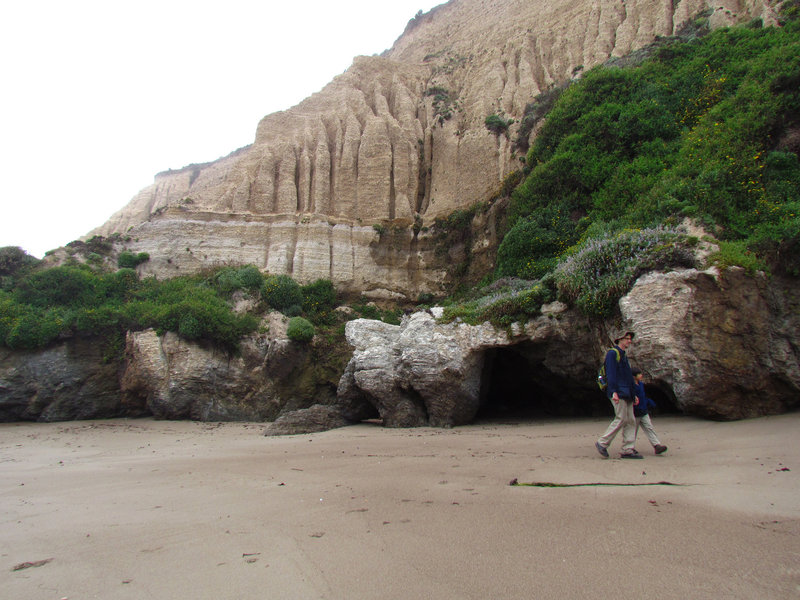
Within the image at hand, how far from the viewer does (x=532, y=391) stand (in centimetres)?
1262

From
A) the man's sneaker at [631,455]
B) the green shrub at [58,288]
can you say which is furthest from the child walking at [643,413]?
the green shrub at [58,288]

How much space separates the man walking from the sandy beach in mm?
300

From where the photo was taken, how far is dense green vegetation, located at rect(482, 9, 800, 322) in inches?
339

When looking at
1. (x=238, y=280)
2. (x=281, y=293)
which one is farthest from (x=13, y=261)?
(x=281, y=293)

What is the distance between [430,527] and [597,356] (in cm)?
750

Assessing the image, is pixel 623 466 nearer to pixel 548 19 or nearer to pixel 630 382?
pixel 630 382

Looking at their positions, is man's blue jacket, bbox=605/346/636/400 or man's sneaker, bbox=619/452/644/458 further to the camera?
man's blue jacket, bbox=605/346/636/400

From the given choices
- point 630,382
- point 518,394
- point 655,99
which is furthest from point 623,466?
point 655,99

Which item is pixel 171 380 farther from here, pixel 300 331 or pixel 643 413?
pixel 643 413

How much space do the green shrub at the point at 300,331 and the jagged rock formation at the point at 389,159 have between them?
622 centimetres

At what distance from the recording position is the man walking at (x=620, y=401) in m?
5.09

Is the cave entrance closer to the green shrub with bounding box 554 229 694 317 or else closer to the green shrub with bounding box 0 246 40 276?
the green shrub with bounding box 554 229 694 317

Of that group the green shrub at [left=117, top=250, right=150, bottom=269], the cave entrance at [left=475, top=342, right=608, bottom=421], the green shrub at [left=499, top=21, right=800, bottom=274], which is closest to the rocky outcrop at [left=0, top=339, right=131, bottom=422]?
the green shrub at [left=117, top=250, right=150, bottom=269]

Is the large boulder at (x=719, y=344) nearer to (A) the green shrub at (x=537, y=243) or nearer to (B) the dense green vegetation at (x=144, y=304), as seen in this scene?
(A) the green shrub at (x=537, y=243)
